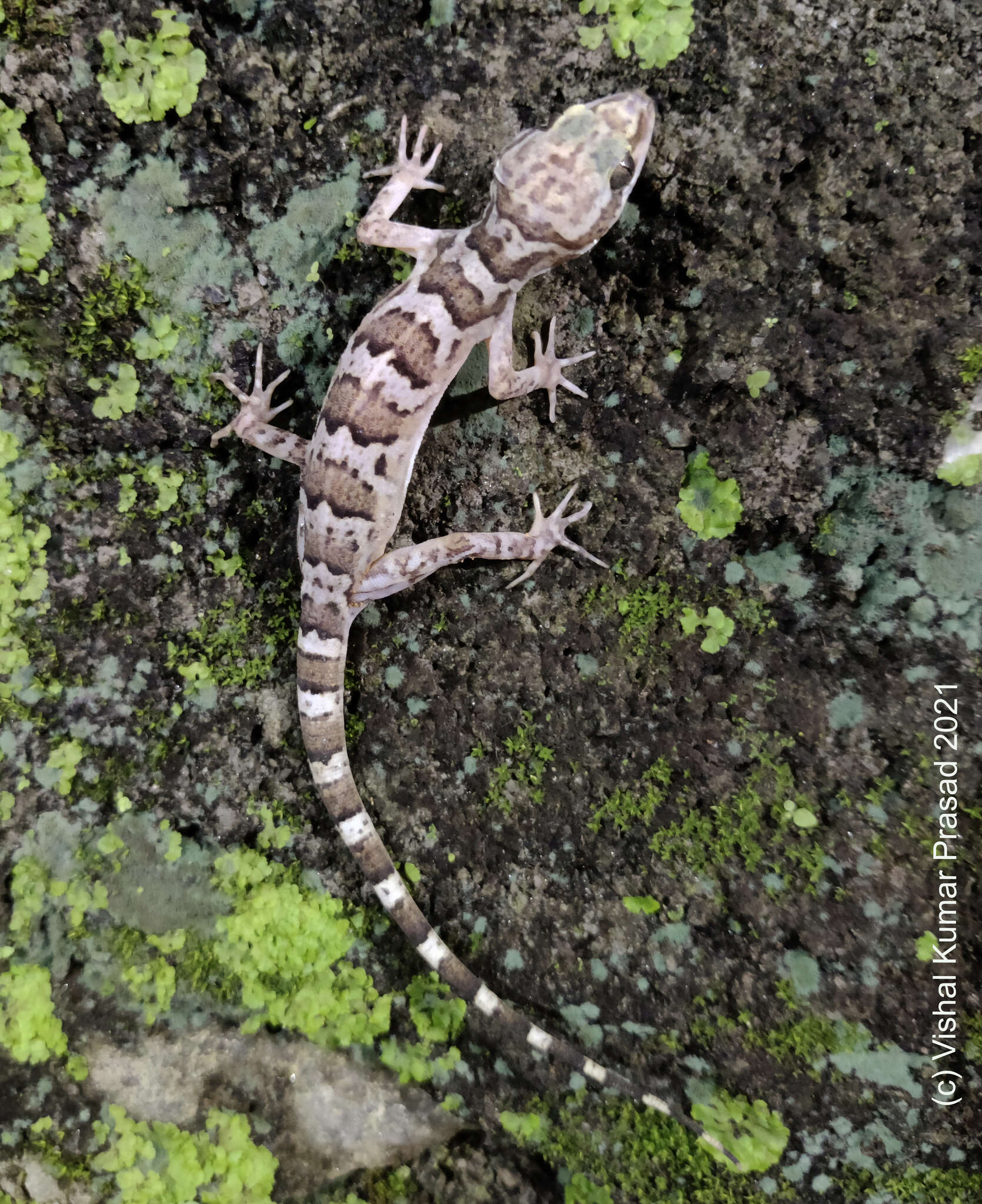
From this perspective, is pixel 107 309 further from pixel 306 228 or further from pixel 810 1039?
pixel 810 1039

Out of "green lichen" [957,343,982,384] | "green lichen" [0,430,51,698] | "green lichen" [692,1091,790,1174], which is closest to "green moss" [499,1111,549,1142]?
Answer: "green lichen" [692,1091,790,1174]

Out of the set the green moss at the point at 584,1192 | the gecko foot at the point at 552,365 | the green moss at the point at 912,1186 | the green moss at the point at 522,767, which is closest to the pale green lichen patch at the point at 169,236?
the gecko foot at the point at 552,365

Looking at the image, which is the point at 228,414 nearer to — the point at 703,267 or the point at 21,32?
the point at 21,32

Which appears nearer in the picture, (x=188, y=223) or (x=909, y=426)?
(x=909, y=426)

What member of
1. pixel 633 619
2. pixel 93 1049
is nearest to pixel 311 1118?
pixel 93 1049

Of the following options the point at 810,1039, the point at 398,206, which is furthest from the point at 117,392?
the point at 810,1039

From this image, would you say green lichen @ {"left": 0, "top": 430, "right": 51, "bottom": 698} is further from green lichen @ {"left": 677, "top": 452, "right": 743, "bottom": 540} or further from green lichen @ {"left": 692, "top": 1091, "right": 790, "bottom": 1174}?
green lichen @ {"left": 692, "top": 1091, "right": 790, "bottom": 1174}

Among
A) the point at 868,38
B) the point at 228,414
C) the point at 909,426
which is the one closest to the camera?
the point at 868,38

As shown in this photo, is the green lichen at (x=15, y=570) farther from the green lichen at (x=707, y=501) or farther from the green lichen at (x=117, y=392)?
the green lichen at (x=707, y=501)
